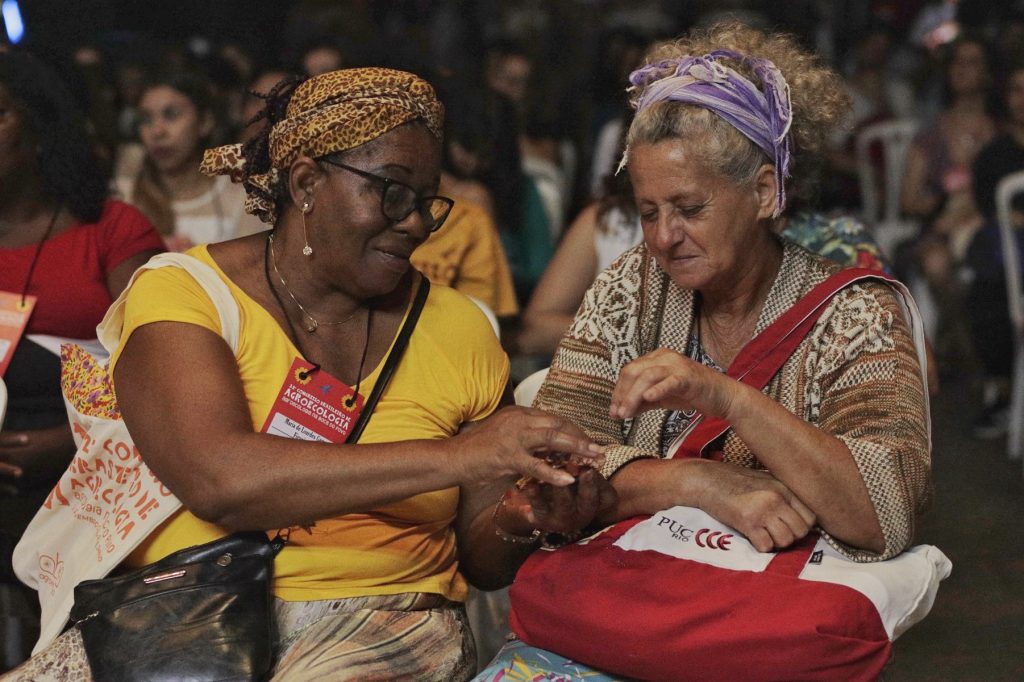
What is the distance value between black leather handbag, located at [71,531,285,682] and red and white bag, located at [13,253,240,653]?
114 millimetres

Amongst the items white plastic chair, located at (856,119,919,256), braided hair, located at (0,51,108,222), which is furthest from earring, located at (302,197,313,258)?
white plastic chair, located at (856,119,919,256)

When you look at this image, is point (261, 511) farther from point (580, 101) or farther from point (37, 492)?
point (580, 101)

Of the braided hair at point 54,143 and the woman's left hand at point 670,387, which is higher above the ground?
the woman's left hand at point 670,387

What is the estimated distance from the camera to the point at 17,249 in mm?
3422

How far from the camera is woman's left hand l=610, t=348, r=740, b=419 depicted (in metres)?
2.17

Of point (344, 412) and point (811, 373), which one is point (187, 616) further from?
point (811, 373)

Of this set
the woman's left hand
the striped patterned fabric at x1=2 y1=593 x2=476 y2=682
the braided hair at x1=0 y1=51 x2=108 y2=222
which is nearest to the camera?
the woman's left hand

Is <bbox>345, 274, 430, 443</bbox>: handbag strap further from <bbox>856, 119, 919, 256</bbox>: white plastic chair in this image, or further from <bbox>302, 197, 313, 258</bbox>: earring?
<bbox>856, 119, 919, 256</bbox>: white plastic chair

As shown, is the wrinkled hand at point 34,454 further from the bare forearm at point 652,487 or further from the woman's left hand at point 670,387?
the woman's left hand at point 670,387

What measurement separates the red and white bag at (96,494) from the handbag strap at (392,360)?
11.5 inches

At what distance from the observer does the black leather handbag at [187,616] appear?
230cm

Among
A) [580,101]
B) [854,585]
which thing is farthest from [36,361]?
[580,101]

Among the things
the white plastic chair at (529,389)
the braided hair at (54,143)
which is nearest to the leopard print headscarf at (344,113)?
the white plastic chair at (529,389)

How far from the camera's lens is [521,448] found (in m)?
2.23
